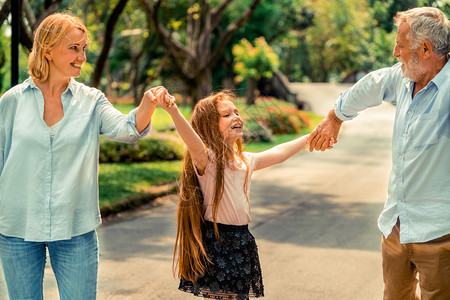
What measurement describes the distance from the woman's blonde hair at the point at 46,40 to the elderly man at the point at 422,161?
1.74 meters

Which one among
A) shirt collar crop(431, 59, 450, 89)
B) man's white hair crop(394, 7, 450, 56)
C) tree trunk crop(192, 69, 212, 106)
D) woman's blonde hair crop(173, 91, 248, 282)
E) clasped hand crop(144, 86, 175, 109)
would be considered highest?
man's white hair crop(394, 7, 450, 56)

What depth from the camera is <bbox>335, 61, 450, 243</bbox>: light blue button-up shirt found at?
3.26 m

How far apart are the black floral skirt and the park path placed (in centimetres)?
191

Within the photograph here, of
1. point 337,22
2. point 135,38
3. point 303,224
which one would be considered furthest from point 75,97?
point 337,22

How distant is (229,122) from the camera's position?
12.2ft

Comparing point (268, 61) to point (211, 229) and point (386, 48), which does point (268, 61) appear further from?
point (211, 229)

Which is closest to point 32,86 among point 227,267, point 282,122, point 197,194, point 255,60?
point 197,194

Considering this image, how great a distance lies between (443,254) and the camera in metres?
3.25

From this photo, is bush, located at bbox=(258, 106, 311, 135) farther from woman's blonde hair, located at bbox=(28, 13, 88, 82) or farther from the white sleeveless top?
woman's blonde hair, located at bbox=(28, 13, 88, 82)

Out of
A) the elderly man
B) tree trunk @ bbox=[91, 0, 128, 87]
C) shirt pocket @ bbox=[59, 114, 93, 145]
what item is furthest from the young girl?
tree trunk @ bbox=[91, 0, 128, 87]

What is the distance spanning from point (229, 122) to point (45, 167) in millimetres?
1116

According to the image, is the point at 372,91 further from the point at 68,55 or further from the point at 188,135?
the point at 68,55

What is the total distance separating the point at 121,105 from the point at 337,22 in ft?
60.5

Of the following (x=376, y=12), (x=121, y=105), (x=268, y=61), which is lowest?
(x=121, y=105)
